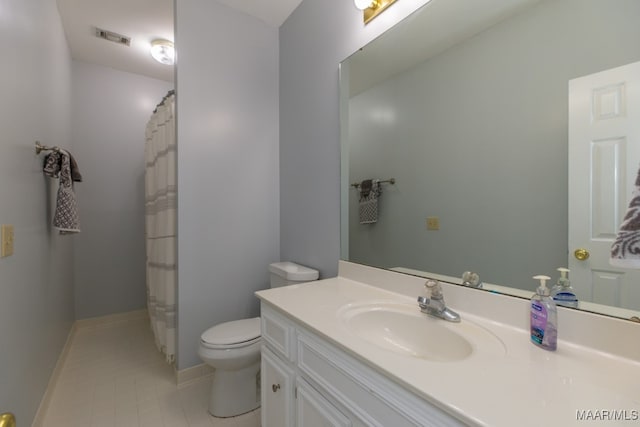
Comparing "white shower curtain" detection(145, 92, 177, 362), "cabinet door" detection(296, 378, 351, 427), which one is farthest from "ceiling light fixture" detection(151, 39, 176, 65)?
"cabinet door" detection(296, 378, 351, 427)

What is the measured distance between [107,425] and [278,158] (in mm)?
1979

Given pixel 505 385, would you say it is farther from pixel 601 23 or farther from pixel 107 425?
pixel 107 425

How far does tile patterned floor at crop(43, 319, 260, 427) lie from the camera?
62.6 inches

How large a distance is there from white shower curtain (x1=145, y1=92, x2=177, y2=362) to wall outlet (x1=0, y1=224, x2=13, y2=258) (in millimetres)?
795

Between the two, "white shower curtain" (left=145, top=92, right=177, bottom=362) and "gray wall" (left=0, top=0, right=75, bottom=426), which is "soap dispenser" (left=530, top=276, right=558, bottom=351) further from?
"white shower curtain" (left=145, top=92, right=177, bottom=362)

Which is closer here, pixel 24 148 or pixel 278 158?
pixel 24 148

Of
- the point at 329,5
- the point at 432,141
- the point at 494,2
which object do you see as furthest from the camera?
the point at 329,5

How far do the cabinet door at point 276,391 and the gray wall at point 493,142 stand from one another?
65 cm

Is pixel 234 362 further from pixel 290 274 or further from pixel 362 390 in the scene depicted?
pixel 362 390

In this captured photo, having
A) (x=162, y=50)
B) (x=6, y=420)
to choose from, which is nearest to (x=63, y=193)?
(x=162, y=50)

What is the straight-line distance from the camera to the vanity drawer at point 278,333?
1.07m

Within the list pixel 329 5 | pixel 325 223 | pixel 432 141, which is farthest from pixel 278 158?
pixel 432 141

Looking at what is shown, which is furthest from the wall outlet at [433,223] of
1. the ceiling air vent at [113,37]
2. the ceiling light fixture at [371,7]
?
the ceiling air vent at [113,37]

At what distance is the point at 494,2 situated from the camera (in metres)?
1.01
